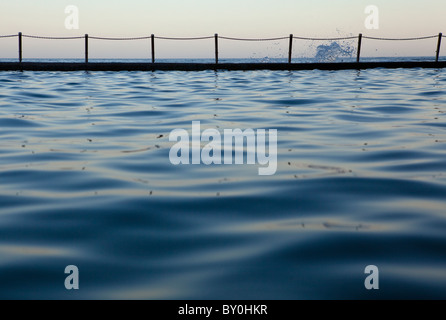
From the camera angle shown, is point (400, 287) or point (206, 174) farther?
point (206, 174)

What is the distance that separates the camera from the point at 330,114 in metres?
6.59

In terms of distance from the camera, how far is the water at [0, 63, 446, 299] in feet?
6.46

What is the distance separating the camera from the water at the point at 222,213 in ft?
6.46

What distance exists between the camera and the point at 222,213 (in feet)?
9.15

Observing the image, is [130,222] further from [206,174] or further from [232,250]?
[206,174]

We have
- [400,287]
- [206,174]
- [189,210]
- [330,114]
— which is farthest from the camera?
[330,114]

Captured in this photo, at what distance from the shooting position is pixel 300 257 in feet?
7.23

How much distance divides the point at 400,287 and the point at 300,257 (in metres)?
0.42

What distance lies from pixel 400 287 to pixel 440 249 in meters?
0.46
